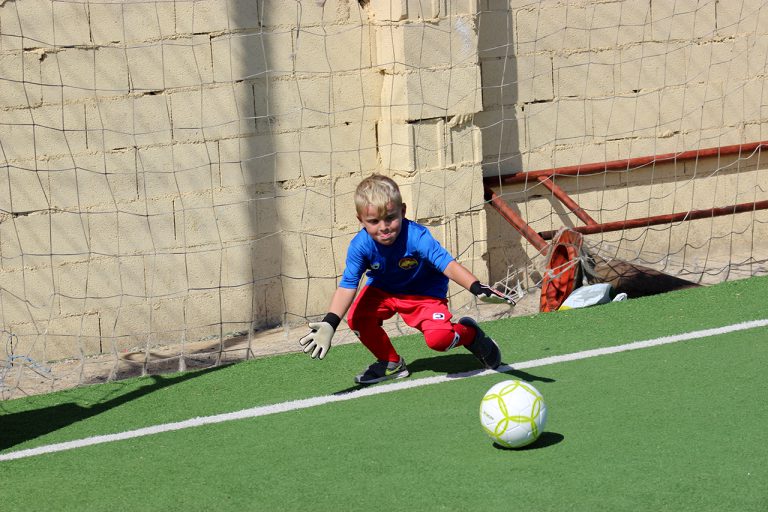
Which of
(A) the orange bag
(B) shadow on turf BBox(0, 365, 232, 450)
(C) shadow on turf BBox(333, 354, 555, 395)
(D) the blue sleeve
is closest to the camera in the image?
(B) shadow on turf BBox(0, 365, 232, 450)

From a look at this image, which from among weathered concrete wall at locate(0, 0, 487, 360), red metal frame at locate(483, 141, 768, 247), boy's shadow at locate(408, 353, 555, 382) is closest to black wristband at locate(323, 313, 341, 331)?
boy's shadow at locate(408, 353, 555, 382)

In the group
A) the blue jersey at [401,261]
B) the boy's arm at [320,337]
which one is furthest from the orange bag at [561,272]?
the boy's arm at [320,337]

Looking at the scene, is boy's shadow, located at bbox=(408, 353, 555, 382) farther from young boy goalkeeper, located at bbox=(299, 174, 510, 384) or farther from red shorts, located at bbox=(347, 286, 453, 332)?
red shorts, located at bbox=(347, 286, 453, 332)

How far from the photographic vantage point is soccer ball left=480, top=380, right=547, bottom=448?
4742mm

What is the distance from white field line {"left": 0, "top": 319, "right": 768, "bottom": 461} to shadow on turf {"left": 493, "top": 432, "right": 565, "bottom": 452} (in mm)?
1240

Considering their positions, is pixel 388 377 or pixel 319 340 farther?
pixel 388 377

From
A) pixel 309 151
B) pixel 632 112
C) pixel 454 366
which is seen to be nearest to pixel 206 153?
Answer: pixel 309 151

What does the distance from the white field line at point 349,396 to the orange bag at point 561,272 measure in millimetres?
1480

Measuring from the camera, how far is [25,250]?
746cm

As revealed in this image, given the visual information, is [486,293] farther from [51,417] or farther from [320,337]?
[51,417]

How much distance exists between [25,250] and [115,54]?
1.42 metres

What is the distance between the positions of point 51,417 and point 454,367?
223 centimetres

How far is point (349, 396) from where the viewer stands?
19.8 ft

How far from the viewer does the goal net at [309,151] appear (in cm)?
747
